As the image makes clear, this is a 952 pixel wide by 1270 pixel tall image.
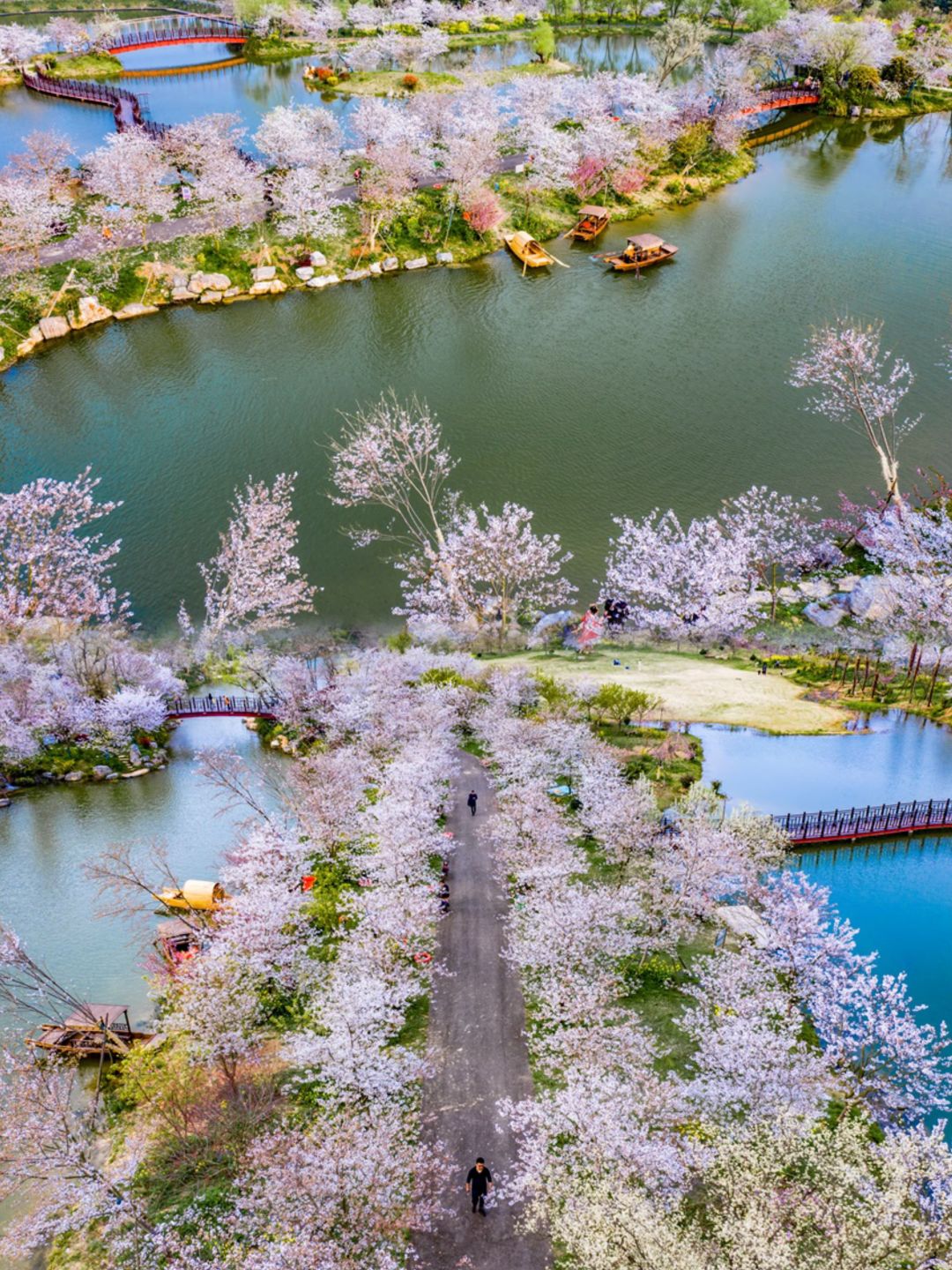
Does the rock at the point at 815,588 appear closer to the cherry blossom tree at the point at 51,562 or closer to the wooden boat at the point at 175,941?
the wooden boat at the point at 175,941

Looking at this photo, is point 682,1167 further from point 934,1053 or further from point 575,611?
point 575,611

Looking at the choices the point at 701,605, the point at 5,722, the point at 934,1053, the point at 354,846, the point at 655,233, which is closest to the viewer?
the point at 934,1053

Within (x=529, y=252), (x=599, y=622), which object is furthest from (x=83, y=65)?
(x=599, y=622)

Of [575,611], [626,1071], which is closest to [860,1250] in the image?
[626,1071]

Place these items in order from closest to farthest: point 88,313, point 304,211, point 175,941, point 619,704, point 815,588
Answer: point 175,941 → point 619,704 → point 815,588 → point 88,313 → point 304,211

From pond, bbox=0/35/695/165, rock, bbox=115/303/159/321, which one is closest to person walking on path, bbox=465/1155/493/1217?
rock, bbox=115/303/159/321

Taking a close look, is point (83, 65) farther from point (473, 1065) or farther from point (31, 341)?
point (473, 1065)
